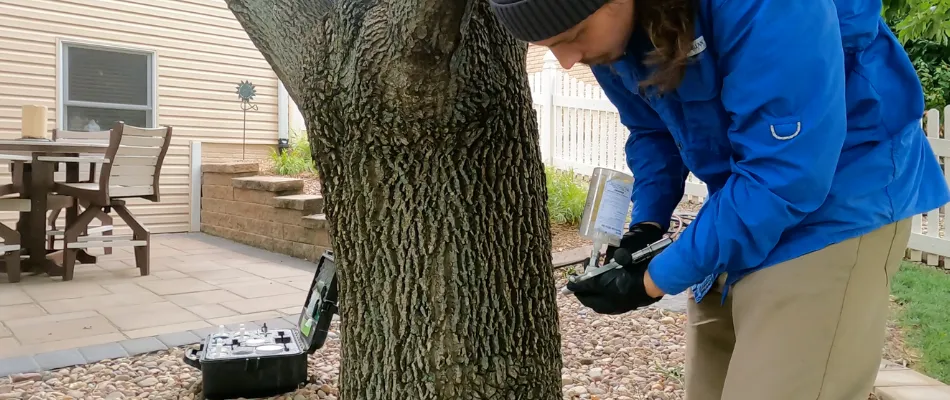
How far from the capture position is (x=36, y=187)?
4.95 m

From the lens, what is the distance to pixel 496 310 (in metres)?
1.60

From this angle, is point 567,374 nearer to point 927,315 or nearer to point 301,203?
point 927,315

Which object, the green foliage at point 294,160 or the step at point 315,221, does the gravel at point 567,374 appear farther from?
the green foliage at point 294,160

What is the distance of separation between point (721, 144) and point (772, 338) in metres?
0.32

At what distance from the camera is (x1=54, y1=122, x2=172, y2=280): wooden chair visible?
5055mm

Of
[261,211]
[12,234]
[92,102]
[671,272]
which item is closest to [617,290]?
[671,272]

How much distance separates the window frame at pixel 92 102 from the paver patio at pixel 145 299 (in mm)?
1907

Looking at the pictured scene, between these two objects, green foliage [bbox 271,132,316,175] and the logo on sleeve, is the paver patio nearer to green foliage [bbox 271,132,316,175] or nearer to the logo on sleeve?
green foliage [bbox 271,132,316,175]

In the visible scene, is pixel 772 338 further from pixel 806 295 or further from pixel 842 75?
pixel 842 75

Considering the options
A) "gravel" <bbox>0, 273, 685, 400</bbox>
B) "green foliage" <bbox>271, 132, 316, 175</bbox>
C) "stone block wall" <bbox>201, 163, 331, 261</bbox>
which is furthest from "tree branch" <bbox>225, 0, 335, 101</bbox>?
"green foliage" <bbox>271, 132, 316, 175</bbox>

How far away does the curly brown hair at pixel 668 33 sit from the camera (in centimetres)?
102

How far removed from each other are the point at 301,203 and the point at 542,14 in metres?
5.40

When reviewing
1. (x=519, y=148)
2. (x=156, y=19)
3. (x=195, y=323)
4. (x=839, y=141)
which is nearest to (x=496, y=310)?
(x=519, y=148)

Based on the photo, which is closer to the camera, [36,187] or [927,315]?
[927,315]
